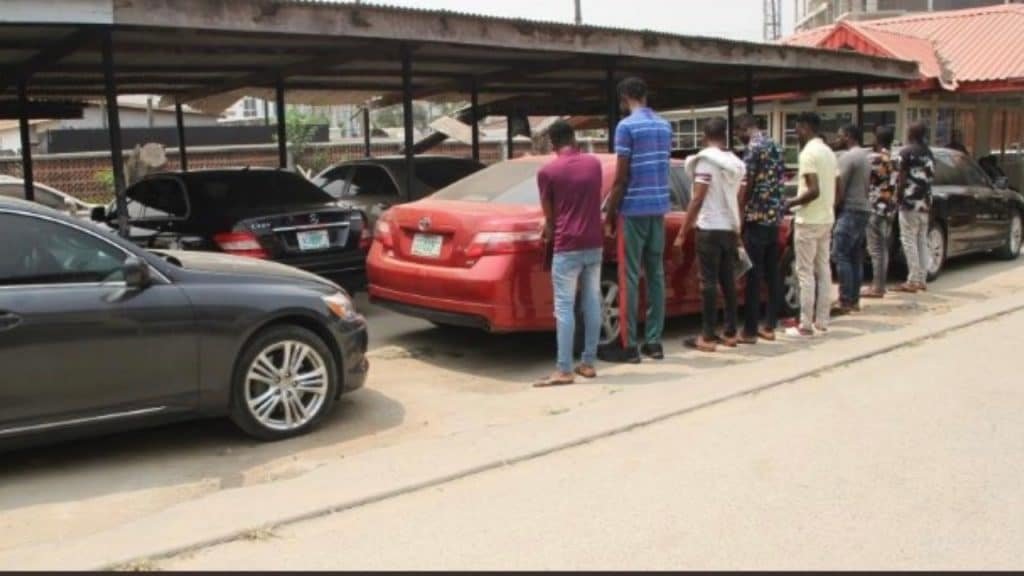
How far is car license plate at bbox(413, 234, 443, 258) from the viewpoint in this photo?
7.56 metres

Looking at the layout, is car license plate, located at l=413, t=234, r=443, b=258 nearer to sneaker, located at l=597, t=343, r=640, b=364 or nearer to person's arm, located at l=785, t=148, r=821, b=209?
sneaker, located at l=597, t=343, r=640, b=364

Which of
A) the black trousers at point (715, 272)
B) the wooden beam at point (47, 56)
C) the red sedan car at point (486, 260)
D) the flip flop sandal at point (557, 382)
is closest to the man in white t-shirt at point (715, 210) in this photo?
the black trousers at point (715, 272)

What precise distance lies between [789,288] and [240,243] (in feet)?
16.8

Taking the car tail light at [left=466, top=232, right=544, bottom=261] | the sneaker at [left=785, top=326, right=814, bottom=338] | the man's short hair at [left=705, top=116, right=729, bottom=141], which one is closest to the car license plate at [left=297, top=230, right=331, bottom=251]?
the car tail light at [left=466, top=232, right=544, bottom=261]

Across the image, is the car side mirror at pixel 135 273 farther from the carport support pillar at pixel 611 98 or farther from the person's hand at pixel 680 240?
the carport support pillar at pixel 611 98

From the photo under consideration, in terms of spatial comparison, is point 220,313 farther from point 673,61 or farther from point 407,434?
point 673,61

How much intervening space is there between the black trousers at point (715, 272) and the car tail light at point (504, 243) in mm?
1394

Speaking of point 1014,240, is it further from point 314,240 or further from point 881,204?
point 314,240

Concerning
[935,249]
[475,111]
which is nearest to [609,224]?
[935,249]

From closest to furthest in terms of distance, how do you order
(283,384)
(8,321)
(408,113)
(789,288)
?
(8,321) → (283,384) → (789,288) → (408,113)

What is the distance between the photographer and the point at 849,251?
380 inches

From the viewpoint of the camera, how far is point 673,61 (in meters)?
12.2

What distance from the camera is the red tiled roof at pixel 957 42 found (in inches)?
786

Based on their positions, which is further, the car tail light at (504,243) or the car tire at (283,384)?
the car tail light at (504,243)
